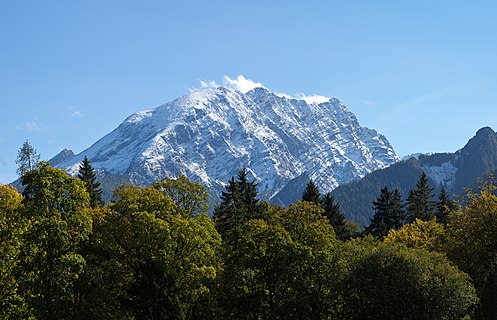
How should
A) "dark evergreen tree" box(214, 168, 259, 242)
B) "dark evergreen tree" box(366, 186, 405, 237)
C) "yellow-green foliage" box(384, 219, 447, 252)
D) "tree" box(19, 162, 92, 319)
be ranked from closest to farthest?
"tree" box(19, 162, 92, 319)
"yellow-green foliage" box(384, 219, 447, 252)
"dark evergreen tree" box(214, 168, 259, 242)
"dark evergreen tree" box(366, 186, 405, 237)

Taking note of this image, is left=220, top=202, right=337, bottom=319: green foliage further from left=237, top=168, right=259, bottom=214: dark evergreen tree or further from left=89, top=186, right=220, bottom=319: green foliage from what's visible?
left=237, top=168, right=259, bottom=214: dark evergreen tree

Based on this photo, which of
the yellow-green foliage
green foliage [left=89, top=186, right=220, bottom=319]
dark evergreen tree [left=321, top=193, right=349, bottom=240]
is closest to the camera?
green foliage [left=89, top=186, right=220, bottom=319]

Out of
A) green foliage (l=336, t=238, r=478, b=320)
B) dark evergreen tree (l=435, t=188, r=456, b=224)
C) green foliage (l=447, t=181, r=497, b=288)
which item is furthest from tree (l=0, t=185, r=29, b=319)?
dark evergreen tree (l=435, t=188, r=456, b=224)

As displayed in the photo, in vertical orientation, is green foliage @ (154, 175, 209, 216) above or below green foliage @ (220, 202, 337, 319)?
above

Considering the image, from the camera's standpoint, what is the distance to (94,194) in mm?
74375

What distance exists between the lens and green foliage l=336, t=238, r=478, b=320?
4038cm

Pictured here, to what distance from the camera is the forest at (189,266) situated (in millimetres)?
36344

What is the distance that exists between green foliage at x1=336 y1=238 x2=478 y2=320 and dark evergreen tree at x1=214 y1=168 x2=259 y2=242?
1635 centimetres

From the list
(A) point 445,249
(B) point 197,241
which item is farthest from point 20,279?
(A) point 445,249

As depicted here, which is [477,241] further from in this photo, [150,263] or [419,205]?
[419,205]

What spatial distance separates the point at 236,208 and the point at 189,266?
29006 millimetres

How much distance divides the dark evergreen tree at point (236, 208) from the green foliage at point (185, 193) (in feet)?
29.6

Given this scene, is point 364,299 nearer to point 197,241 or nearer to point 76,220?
point 197,241

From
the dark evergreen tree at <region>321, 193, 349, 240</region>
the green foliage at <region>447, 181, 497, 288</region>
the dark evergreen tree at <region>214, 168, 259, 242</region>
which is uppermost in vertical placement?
the dark evergreen tree at <region>214, 168, 259, 242</region>
